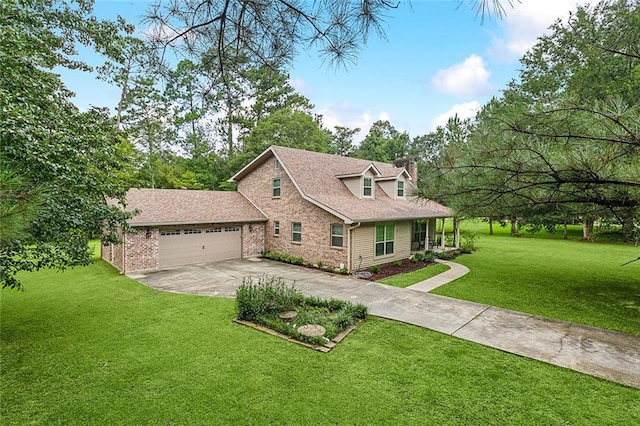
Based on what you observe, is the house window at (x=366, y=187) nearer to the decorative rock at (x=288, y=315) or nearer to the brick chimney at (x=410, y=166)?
the brick chimney at (x=410, y=166)

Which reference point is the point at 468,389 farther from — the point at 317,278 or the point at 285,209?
the point at 285,209

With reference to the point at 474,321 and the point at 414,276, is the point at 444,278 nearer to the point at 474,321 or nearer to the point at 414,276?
the point at 414,276

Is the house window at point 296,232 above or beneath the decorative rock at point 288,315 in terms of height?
above

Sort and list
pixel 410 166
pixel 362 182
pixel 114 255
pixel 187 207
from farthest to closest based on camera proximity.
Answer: pixel 410 166, pixel 362 182, pixel 187 207, pixel 114 255

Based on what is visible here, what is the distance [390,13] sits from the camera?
3.22 metres

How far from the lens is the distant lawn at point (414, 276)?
11.7 m

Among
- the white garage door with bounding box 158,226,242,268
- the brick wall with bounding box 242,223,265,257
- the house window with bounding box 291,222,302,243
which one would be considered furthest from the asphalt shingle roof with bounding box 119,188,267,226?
the house window with bounding box 291,222,302,243

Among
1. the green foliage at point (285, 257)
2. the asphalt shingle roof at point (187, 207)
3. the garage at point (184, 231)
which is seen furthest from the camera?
the green foliage at point (285, 257)

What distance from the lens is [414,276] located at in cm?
1272

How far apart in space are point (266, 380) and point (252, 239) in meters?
12.1

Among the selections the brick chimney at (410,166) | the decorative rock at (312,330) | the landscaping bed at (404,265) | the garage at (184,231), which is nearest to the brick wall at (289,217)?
the garage at (184,231)

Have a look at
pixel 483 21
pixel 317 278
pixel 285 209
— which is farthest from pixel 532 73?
pixel 483 21

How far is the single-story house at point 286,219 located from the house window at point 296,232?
0.16 ft

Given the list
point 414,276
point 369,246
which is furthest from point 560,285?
point 369,246
